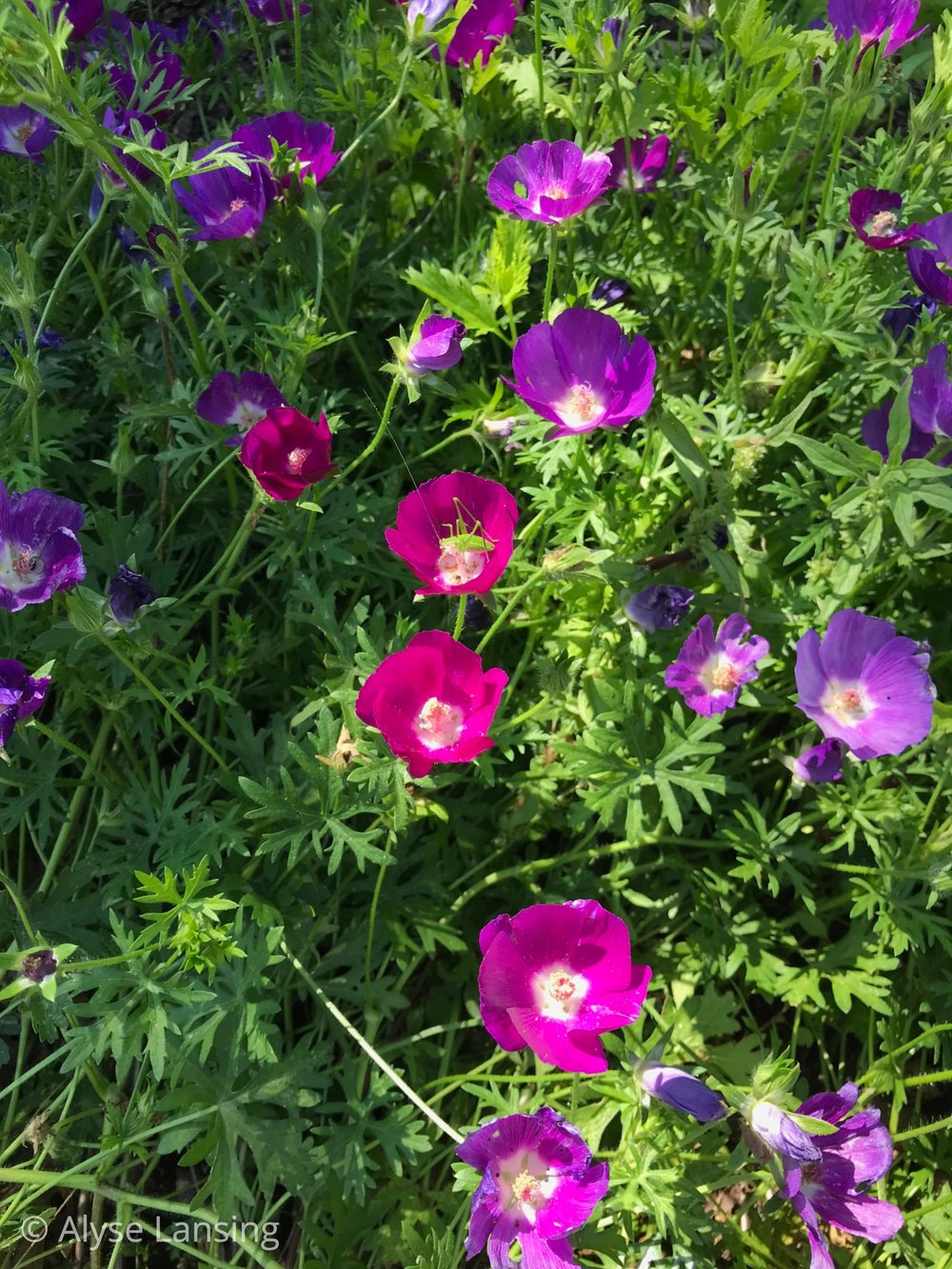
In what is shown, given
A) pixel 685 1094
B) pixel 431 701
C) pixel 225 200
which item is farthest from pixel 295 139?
pixel 685 1094

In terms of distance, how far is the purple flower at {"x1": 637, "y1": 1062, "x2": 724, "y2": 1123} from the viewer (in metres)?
1.42

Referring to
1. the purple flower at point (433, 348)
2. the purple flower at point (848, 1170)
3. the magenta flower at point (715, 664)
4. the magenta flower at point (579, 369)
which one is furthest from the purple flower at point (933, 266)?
the purple flower at point (848, 1170)

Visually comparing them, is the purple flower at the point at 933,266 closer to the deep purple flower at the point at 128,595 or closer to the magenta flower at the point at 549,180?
the magenta flower at the point at 549,180

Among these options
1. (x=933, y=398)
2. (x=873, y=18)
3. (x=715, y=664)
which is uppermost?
A: (x=873, y=18)

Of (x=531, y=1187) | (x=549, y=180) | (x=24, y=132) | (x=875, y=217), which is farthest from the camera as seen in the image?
(x=24, y=132)

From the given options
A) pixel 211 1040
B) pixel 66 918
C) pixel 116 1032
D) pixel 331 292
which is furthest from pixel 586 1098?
pixel 331 292

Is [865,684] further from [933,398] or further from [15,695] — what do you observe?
[15,695]

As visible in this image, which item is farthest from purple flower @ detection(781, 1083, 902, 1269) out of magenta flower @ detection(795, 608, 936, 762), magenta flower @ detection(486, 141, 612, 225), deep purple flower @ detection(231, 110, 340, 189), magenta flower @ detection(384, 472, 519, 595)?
deep purple flower @ detection(231, 110, 340, 189)

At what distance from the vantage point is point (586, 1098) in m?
1.95

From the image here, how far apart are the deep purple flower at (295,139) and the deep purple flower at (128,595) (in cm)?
95

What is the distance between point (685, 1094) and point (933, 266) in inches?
57.7

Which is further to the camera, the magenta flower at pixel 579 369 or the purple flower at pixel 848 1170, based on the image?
the magenta flower at pixel 579 369

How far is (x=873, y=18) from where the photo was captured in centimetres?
194

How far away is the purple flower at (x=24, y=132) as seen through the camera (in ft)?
6.79
